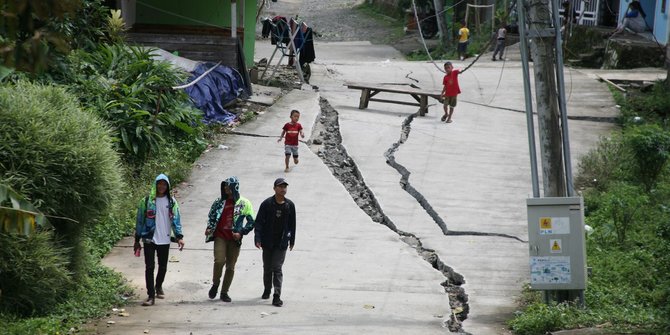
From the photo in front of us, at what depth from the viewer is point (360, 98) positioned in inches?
907

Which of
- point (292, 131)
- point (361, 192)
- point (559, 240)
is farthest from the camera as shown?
point (292, 131)

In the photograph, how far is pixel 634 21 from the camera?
105 feet

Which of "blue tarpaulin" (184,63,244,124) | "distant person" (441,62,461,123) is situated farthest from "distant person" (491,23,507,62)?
"blue tarpaulin" (184,63,244,124)

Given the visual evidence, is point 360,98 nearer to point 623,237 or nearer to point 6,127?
point 623,237

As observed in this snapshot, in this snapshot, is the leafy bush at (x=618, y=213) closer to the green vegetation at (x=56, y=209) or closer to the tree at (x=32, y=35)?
the green vegetation at (x=56, y=209)

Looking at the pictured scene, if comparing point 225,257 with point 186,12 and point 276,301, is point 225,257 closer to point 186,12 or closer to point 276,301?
Answer: point 276,301

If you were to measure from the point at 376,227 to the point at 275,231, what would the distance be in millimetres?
3852

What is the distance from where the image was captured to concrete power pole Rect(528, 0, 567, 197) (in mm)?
10477

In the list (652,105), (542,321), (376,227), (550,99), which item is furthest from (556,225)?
(652,105)

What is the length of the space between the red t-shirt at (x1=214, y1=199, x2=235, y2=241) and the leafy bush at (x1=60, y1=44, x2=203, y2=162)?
5133 mm

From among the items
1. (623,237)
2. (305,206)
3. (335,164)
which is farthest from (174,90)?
(623,237)

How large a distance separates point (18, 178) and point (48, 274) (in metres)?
1.03

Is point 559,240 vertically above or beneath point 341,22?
beneath

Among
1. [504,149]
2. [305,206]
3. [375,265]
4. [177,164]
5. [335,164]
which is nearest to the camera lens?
[375,265]
